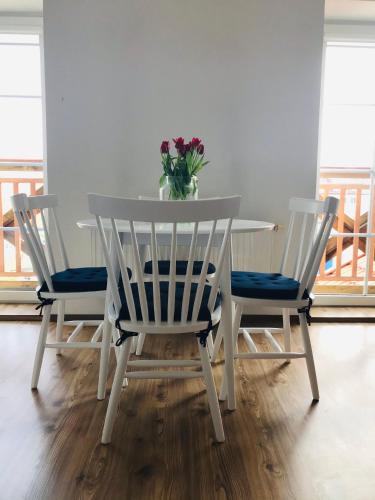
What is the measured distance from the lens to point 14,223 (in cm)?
390

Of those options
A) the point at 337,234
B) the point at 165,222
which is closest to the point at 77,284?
the point at 165,222

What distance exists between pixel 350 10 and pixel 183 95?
53.0 inches

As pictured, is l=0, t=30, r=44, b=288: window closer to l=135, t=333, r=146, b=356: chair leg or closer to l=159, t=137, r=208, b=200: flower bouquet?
l=135, t=333, r=146, b=356: chair leg

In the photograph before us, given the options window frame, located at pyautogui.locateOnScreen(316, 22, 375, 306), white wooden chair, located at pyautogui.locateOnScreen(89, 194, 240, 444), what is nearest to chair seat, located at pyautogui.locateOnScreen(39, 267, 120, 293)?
white wooden chair, located at pyautogui.locateOnScreen(89, 194, 240, 444)

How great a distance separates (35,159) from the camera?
3787 mm

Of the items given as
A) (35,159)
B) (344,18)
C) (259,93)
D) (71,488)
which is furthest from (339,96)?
(71,488)

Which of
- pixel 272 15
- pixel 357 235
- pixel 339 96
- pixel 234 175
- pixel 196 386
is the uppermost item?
pixel 272 15

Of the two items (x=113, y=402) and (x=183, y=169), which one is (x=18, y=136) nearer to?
(x=183, y=169)

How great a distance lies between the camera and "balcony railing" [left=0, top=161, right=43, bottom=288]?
12.6 feet

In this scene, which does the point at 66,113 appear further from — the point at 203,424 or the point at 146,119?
the point at 203,424

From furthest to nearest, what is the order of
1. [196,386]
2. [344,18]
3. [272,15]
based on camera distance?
1. [344,18]
2. [272,15]
3. [196,386]

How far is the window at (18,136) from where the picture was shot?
11.9ft

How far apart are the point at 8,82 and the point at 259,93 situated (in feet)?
6.30

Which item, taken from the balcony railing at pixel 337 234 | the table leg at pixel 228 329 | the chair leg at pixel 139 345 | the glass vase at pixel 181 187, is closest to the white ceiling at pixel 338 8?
the balcony railing at pixel 337 234
